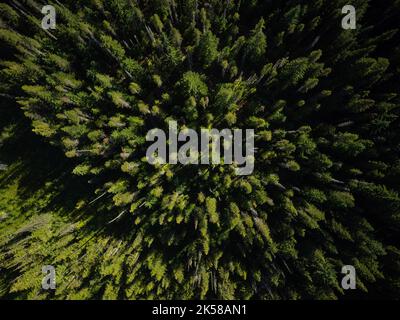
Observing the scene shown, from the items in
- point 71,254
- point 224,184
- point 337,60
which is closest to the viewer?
point 337,60

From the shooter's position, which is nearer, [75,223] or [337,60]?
[337,60]

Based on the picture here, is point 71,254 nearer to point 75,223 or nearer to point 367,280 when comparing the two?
point 75,223

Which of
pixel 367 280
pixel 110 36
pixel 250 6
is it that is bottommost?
pixel 367 280

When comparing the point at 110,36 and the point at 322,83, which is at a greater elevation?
the point at 110,36

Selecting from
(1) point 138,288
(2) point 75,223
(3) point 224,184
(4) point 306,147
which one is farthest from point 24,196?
(4) point 306,147

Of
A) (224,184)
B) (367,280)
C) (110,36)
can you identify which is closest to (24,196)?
(110,36)

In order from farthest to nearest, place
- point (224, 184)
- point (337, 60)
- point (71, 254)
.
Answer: point (71, 254)
point (224, 184)
point (337, 60)
